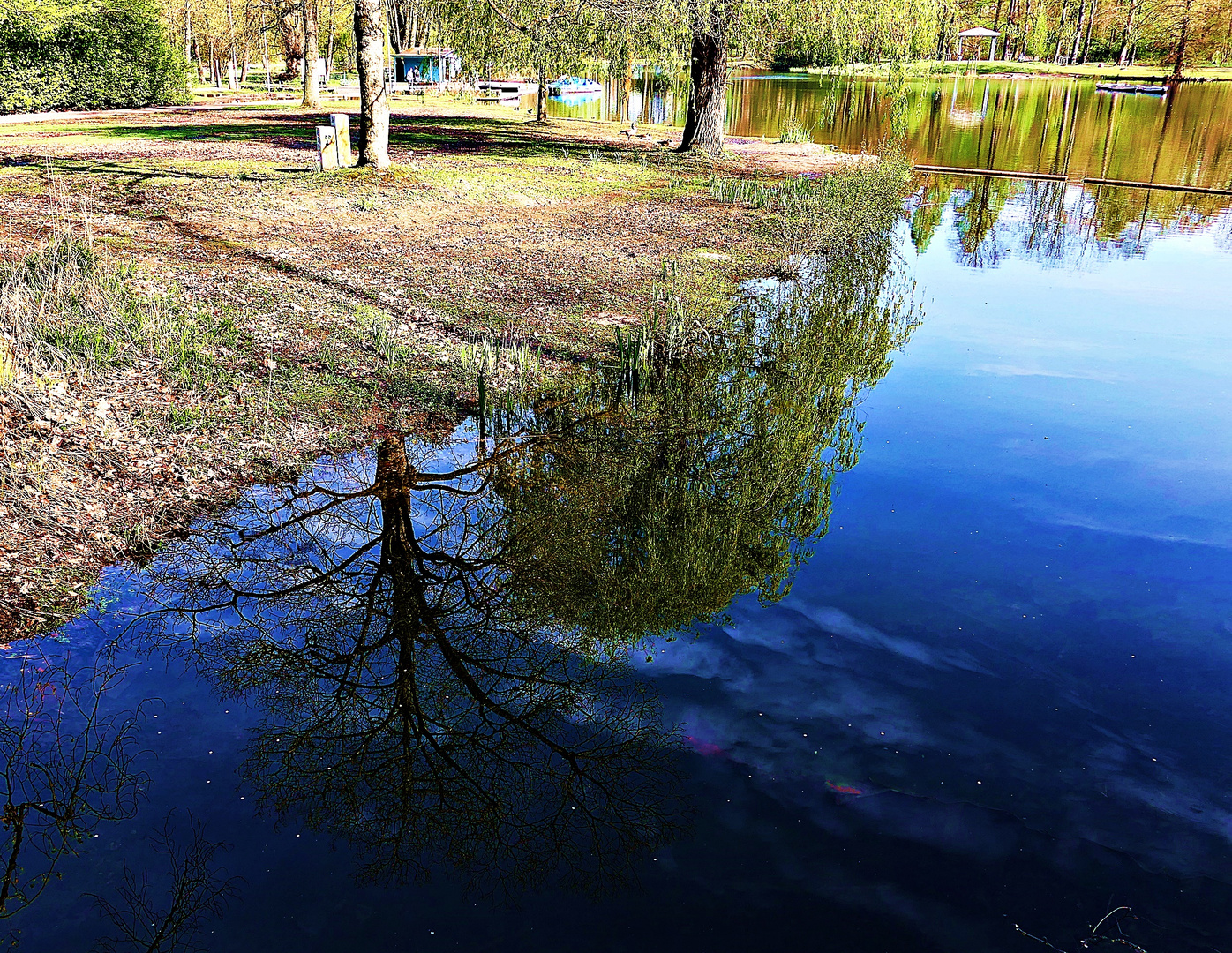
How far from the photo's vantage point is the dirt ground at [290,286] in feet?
20.0

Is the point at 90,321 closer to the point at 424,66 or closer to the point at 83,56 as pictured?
the point at 83,56

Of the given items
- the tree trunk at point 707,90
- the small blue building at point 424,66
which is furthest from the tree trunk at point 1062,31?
the tree trunk at point 707,90

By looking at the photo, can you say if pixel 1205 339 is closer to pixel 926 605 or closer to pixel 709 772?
pixel 926 605

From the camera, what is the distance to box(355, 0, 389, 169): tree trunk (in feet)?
48.6

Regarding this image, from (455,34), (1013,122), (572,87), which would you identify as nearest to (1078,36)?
(572,87)

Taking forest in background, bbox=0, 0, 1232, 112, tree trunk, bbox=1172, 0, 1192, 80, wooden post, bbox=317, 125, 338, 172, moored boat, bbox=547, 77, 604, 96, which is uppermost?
tree trunk, bbox=1172, 0, 1192, 80

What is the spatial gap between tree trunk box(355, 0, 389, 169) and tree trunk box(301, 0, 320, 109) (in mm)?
12178

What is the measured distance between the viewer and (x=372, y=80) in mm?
15336

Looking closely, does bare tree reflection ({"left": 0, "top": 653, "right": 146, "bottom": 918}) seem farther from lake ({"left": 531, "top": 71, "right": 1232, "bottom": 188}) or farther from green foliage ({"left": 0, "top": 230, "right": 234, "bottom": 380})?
lake ({"left": 531, "top": 71, "right": 1232, "bottom": 188})

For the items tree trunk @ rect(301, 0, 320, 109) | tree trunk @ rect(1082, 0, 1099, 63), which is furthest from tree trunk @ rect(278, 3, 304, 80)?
tree trunk @ rect(1082, 0, 1099, 63)

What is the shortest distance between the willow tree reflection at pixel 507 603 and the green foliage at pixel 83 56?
26.1 meters

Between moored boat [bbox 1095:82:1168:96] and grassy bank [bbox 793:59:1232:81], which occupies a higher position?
grassy bank [bbox 793:59:1232:81]

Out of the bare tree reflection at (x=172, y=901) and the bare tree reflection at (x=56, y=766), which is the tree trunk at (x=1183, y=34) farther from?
the bare tree reflection at (x=172, y=901)

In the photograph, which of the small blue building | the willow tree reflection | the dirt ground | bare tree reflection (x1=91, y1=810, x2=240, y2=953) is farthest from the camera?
the small blue building
